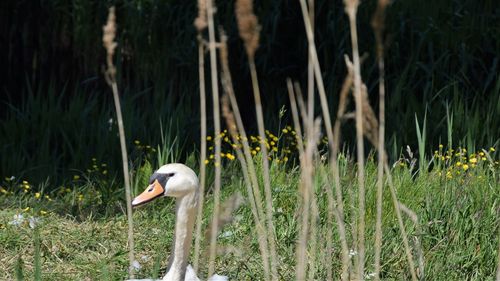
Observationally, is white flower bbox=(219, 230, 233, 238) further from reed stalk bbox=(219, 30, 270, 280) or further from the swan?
reed stalk bbox=(219, 30, 270, 280)

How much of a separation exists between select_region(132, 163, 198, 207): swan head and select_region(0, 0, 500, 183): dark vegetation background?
1.61 meters

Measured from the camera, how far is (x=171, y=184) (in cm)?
469

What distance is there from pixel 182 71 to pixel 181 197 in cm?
357

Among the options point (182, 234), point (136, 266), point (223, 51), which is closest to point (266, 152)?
point (136, 266)

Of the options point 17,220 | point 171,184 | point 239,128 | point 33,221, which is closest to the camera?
point 239,128

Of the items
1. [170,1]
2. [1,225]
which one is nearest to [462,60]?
[170,1]

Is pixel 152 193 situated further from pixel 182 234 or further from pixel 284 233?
pixel 284 233

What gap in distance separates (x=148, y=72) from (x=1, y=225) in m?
2.91

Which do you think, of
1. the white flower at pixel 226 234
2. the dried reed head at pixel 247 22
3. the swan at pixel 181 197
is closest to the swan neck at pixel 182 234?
the swan at pixel 181 197

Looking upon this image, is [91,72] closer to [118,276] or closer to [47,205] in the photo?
[47,205]

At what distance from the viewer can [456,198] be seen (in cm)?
536

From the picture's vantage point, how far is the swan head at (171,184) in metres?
4.69

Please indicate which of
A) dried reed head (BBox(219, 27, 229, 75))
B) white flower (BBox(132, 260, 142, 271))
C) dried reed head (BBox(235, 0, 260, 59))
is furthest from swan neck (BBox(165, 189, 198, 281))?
dried reed head (BBox(235, 0, 260, 59))

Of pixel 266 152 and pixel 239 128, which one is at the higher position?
pixel 239 128
